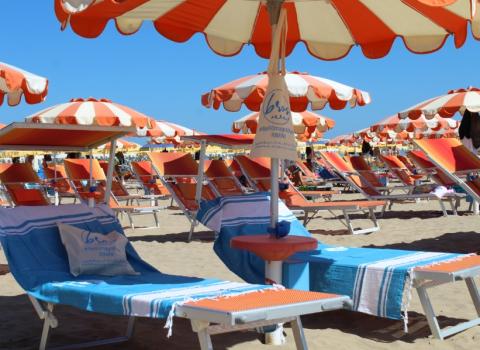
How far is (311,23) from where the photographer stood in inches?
192

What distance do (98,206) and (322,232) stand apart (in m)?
4.98

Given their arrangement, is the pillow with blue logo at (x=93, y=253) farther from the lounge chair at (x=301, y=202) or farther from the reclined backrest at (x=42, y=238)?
the lounge chair at (x=301, y=202)

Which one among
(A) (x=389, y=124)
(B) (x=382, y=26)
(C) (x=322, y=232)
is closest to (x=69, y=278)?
(B) (x=382, y=26)

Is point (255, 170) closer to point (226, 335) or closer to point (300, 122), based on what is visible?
point (300, 122)

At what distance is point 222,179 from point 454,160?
3.18 meters

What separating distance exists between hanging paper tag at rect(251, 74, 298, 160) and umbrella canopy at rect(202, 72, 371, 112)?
10.5 ft

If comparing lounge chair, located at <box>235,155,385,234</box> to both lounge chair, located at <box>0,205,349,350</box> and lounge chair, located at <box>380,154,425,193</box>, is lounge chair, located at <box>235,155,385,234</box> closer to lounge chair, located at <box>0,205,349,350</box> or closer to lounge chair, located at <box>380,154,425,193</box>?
lounge chair, located at <box>380,154,425,193</box>

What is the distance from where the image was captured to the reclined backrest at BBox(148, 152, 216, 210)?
8.50m

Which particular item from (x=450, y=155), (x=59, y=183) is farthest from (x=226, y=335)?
(x=59, y=183)

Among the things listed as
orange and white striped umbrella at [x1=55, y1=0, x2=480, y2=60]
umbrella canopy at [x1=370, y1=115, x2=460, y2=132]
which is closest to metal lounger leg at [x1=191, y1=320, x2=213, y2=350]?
orange and white striped umbrella at [x1=55, y1=0, x2=480, y2=60]

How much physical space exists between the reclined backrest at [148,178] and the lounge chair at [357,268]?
7.79 meters

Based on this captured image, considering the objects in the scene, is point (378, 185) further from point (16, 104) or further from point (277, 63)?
point (277, 63)

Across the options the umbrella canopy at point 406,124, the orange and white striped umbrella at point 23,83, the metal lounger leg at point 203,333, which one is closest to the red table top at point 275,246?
the metal lounger leg at point 203,333

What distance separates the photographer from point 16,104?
283 inches
